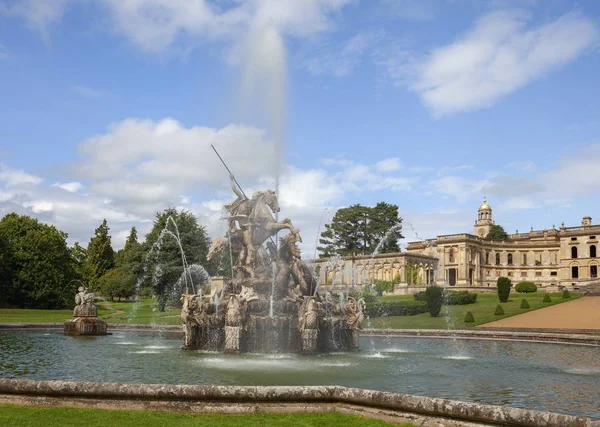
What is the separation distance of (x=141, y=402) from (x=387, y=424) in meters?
4.07

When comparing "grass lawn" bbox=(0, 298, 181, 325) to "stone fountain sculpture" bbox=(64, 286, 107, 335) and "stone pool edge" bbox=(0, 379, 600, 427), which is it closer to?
"stone fountain sculpture" bbox=(64, 286, 107, 335)

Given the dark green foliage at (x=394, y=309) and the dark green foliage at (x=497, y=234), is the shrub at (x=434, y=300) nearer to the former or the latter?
the dark green foliage at (x=394, y=309)

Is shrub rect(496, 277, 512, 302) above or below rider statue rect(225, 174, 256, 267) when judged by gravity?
below

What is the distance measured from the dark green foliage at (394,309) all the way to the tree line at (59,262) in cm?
1626

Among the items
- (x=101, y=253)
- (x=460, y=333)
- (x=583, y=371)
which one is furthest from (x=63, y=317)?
(x=101, y=253)

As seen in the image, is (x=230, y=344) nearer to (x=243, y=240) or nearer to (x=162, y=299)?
(x=243, y=240)

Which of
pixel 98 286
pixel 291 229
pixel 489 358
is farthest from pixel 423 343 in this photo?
pixel 98 286

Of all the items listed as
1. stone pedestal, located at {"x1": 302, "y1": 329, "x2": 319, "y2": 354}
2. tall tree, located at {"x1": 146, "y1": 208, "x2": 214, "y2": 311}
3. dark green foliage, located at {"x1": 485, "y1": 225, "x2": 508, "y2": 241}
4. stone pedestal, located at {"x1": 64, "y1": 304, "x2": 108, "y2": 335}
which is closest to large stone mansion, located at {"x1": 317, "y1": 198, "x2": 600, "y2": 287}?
dark green foliage, located at {"x1": 485, "y1": 225, "x2": 508, "y2": 241}

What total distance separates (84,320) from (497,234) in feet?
383

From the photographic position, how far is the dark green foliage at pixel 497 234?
131 metres

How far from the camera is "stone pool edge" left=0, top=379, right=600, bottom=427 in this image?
926cm

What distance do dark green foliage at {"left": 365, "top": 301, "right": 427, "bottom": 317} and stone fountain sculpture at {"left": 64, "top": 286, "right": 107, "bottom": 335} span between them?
22.7m

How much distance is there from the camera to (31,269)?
2350 inches

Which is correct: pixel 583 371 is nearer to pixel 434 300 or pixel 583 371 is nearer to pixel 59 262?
pixel 434 300
